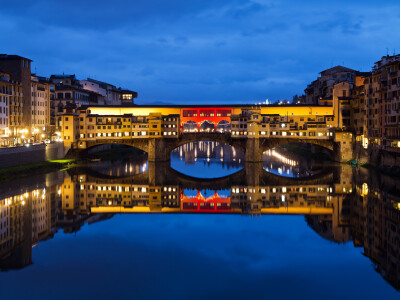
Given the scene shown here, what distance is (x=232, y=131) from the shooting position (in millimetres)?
50375

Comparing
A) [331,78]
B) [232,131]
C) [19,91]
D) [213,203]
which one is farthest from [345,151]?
[19,91]

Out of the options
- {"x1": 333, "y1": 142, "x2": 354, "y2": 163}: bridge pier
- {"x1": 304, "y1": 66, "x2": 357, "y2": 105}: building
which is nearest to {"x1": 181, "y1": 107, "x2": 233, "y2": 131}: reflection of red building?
{"x1": 304, "y1": 66, "x2": 357, "y2": 105}: building

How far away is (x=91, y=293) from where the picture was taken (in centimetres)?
1370

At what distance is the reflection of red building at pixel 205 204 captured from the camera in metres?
26.9

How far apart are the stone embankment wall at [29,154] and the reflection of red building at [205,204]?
15.0 metres

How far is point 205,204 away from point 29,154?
19498 millimetres

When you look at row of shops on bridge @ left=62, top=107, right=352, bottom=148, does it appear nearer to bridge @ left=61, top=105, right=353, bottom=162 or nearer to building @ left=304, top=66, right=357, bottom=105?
bridge @ left=61, top=105, right=353, bottom=162

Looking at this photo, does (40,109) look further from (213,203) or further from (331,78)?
(331,78)

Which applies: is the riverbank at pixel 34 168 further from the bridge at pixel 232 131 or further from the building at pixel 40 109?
the building at pixel 40 109

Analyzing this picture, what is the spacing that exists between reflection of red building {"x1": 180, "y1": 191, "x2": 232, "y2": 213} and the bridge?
19967 mm

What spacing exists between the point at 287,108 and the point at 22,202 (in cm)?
3693

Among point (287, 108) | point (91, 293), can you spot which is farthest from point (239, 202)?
point (287, 108)

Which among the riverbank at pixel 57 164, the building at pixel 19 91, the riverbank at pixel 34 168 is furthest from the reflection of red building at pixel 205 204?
the building at pixel 19 91

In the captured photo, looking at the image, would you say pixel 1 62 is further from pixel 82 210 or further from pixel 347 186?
pixel 347 186
